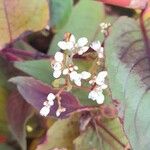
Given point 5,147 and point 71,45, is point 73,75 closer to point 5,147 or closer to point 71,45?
point 71,45

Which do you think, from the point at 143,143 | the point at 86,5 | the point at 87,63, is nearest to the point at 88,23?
A: the point at 86,5

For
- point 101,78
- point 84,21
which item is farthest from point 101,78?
point 84,21

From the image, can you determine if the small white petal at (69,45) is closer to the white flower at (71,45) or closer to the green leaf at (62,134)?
the white flower at (71,45)

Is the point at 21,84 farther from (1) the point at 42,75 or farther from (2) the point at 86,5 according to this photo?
(2) the point at 86,5

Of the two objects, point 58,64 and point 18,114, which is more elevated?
point 58,64

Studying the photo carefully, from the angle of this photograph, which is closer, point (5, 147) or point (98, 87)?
point (98, 87)

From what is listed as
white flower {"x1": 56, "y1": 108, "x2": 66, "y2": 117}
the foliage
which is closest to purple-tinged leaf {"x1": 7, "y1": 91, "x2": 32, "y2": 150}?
the foliage
